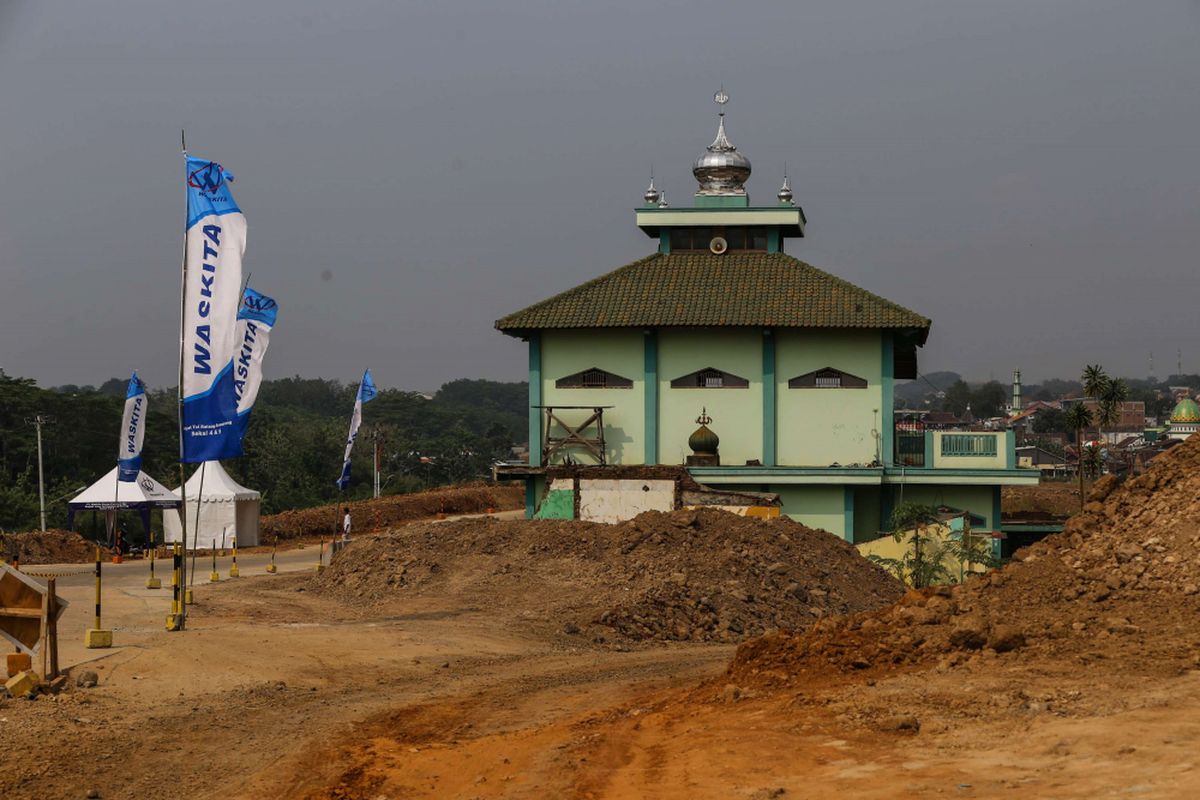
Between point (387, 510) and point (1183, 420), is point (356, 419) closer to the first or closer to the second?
point (387, 510)

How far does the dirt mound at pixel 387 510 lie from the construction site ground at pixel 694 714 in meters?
32.9

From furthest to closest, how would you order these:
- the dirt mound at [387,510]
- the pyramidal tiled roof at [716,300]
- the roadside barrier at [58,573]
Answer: the dirt mound at [387,510] < the pyramidal tiled roof at [716,300] < the roadside barrier at [58,573]

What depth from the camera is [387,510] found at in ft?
200

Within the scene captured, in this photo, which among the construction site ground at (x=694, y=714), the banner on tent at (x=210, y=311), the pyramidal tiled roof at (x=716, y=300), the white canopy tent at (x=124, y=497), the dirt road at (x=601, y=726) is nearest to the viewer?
the dirt road at (x=601, y=726)

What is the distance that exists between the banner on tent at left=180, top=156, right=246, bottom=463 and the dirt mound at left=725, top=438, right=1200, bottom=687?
890 centimetres

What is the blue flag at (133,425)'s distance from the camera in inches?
1491

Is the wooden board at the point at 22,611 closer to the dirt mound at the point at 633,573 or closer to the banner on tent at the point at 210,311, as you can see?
the banner on tent at the point at 210,311

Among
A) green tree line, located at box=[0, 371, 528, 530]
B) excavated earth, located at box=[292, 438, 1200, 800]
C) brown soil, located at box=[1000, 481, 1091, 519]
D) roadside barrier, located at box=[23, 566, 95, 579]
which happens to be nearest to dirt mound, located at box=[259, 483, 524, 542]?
green tree line, located at box=[0, 371, 528, 530]

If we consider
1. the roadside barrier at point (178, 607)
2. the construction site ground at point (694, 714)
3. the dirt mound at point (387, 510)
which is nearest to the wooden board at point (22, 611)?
the construction site ground at point (694, 714)

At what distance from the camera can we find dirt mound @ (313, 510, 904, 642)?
23.6 m

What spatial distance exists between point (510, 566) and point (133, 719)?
13250mm

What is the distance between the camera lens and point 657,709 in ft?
45.1

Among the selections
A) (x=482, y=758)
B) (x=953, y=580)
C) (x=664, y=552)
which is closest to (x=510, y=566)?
(x=664, y=552)

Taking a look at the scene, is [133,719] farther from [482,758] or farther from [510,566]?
[510,566]
